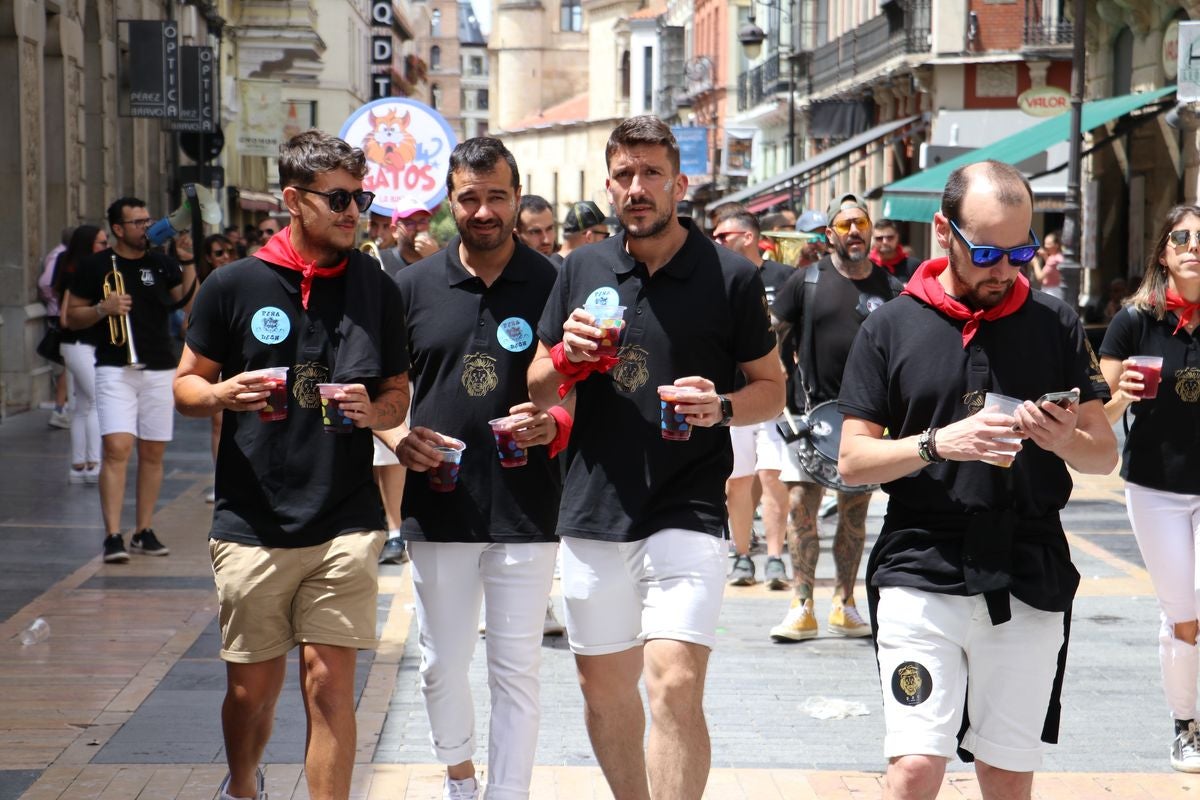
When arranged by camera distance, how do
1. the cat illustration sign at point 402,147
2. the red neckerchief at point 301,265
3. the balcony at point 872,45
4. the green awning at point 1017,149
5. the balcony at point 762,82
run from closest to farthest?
the red neckerchief at point 301,265, the cat illustration sign at point 402,147, the green awning at point 1017,149, the balcony at point 872,45, the balcony at point 762,82

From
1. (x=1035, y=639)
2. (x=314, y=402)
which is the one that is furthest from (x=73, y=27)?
(x=1035, y=639)

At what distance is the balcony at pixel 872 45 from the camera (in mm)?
35781

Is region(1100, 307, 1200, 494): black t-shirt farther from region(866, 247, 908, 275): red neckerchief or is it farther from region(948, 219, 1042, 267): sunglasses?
region(866, 247, 908, 275): red neckerchief

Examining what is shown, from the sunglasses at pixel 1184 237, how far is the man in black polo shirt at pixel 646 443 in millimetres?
1896

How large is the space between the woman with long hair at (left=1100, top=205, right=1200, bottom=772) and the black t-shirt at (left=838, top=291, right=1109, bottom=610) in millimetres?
1907

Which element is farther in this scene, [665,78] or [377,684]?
[665,78]

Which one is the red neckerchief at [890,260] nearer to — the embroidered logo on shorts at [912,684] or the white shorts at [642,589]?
the white shorts at [642,589]

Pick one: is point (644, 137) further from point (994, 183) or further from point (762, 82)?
point (762, 82)

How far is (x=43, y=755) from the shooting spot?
623 cm

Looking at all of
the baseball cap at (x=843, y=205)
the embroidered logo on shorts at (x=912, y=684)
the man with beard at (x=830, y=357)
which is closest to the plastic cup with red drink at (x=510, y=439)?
the embroidered logo on shorts at (x=912, y=684)

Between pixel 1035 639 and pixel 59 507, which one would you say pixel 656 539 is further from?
pixel 59 507

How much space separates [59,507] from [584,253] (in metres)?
8.21

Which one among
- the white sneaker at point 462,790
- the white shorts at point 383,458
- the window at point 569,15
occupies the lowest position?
the white sneaker at point 462,790

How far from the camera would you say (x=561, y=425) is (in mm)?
5059
